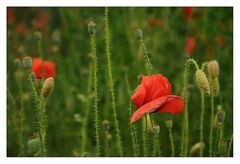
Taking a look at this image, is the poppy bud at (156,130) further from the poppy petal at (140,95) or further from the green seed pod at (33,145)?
the green seed pod at (33,145)

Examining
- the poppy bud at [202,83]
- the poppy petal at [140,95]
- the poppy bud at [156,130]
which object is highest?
the poppy bud at [202,83]

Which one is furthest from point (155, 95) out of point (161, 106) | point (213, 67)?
point (213, 67)

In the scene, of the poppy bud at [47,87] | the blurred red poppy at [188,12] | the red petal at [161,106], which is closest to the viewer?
the red petal at [161,106]

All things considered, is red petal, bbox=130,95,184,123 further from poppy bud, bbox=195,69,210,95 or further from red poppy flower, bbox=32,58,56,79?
red poppy flower, bbox=32,58,56,79

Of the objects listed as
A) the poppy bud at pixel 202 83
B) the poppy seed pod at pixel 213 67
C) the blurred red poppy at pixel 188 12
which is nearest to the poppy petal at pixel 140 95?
the poppy bud at pixel 202 83

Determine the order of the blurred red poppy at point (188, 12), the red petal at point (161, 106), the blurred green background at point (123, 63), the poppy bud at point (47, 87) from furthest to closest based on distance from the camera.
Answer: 1. the blurred red poppy at point (188, 12)
2. the blurred green background at point (123, 63)
3. the poppy bud at point (47, 87)
4. the red petal at point (161, 106)

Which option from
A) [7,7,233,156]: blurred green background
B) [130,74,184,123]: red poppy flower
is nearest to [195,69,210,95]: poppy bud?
[130,74,184,123]: red poppy flower
